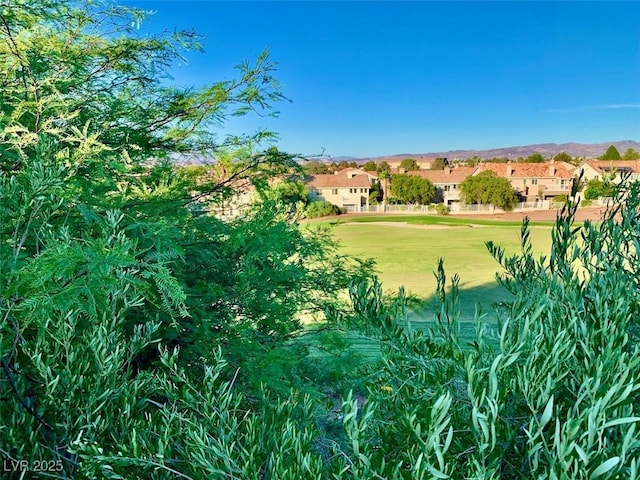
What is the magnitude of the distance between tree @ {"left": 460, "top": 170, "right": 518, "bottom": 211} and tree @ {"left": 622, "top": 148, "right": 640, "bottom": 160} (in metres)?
0.75

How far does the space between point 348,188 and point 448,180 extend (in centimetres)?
87

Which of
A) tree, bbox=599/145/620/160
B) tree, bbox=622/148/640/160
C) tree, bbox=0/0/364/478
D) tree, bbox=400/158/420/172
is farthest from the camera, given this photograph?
tree, bbox=400/158/420/172

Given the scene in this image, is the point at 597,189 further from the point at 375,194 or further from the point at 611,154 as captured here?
the point at 375,194

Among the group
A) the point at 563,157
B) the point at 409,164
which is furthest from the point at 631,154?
the point at 409,164

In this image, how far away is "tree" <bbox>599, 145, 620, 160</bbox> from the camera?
260 cm

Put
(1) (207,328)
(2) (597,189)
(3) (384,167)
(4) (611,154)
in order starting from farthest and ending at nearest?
1. (3) (384,167)
2. (4) (611,154)
3. (1) (207,328)
4. (2) (597,189)

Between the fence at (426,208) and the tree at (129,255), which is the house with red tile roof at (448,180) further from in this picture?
the tree at (129,255)

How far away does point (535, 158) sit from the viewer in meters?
3.27

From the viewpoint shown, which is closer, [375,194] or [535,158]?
[535,158]

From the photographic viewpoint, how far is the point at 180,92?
62.6 inches

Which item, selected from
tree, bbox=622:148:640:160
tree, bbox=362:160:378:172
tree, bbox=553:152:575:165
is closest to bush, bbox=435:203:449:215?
tree, bbox=362:160:378:172

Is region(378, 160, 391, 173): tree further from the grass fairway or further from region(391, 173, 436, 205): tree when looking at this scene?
the grass fairway

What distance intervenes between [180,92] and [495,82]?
2.71m

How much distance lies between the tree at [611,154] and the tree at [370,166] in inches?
63.3
